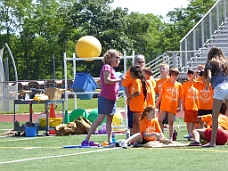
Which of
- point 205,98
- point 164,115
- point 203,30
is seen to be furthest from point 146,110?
point 203,30

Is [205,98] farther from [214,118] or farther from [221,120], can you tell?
[214,118]

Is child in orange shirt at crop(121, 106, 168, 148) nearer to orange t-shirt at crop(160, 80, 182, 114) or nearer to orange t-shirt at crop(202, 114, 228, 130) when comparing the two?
orange t-shirt at crop(202, 114, 228, 130)

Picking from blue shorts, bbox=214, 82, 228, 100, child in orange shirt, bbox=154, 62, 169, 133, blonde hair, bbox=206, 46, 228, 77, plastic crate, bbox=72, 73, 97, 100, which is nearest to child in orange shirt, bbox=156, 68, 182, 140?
child in orange shirt, bbox=154, 62, 169, 133

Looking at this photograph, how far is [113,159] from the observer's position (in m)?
10.4

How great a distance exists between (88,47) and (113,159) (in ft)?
29.0

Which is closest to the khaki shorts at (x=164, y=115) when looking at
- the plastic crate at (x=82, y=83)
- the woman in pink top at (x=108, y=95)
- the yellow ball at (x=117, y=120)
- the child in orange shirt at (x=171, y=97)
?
the child in orange shirt at (x=171, y=97)

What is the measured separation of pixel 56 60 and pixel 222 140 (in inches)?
2725

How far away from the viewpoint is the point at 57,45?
78875 millimetres

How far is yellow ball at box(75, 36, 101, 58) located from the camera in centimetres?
1881

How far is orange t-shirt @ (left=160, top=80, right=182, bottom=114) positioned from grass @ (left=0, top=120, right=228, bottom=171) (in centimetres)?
255

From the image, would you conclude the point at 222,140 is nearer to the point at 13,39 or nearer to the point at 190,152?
the point at 190,152

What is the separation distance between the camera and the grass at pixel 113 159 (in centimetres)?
928

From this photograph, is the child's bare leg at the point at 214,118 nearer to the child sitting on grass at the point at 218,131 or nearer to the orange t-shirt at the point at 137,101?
the child sitting on grass at the point at 218,131

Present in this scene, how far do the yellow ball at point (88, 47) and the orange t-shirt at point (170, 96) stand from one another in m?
4.77
